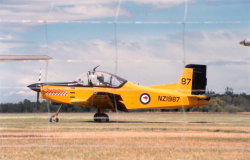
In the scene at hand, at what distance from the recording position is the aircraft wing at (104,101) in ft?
96.3

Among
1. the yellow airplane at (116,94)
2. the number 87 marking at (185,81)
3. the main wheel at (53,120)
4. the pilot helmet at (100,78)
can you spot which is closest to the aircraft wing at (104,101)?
the yellow airplane at (116,94)

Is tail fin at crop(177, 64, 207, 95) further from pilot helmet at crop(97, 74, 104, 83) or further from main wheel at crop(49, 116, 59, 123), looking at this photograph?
main wheel at crop(49, 116, 59, 123)

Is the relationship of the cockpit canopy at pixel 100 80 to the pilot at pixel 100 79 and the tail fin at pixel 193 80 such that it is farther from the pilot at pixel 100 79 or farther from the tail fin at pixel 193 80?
the tail fin at pixel 193 80

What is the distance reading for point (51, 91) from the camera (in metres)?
29.6

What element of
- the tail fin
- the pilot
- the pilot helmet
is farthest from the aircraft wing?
the tail fin

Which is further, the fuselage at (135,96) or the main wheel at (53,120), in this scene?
the fuselage at (135,96)

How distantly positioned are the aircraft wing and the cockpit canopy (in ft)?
2.62

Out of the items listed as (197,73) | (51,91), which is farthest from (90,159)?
(51,91)

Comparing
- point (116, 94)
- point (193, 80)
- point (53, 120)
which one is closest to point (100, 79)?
point (116, 94)

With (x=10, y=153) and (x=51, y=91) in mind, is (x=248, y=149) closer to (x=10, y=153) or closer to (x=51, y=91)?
(x=10, y=153)

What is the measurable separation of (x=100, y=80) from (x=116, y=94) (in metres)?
2.14

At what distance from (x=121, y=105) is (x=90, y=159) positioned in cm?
1825

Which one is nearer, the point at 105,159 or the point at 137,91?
the point at 105,159

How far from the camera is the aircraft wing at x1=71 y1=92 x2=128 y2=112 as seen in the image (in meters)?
29.3
